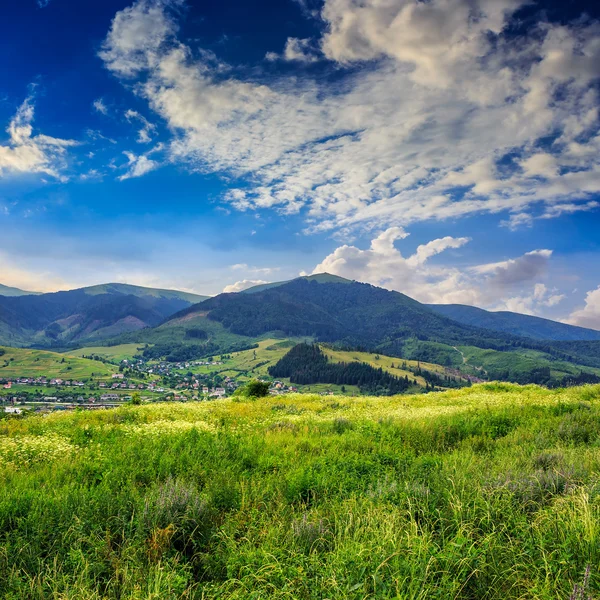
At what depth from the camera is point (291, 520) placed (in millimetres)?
5301

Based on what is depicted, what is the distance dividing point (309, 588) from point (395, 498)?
8.11ft

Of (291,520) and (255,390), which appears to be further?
(255,390)

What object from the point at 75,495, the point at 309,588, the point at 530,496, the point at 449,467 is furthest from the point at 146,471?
the point at 530,496

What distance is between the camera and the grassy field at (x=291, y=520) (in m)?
3.73

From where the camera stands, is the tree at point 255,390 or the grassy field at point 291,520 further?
the tree at point 255,390

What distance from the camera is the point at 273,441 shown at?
33.7 feet

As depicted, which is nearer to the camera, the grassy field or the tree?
the grassy field

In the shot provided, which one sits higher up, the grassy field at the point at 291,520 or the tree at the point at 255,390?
the grassy field at the point at 291,520

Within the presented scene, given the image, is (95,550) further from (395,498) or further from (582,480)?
(582,480)

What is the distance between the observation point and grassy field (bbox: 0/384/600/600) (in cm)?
373

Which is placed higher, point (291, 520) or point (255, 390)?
point (291, 520)

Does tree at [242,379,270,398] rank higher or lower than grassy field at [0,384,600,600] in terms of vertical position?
lower

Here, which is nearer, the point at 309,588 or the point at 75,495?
the point at 309,588

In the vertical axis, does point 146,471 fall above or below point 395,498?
below
